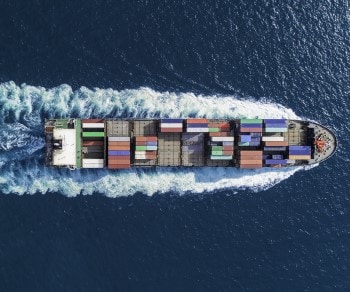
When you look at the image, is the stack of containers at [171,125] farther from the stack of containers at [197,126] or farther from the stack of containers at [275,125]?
the stack of containers at [275,125]

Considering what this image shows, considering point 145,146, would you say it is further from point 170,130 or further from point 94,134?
point 94,134

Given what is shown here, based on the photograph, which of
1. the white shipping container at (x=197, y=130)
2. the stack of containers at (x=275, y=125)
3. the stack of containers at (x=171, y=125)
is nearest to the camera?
the stack of containers at (x=171, y=125)

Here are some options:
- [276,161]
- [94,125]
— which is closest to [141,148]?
[94,125]

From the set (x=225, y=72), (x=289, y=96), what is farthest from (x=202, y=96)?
(x=289, y=96)

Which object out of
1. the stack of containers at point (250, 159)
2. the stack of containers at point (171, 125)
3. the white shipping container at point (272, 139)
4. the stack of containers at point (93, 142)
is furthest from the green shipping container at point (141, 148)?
the white shipping container at point (272, 139)

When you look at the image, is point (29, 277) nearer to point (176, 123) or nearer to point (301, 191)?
point (176, 123)
